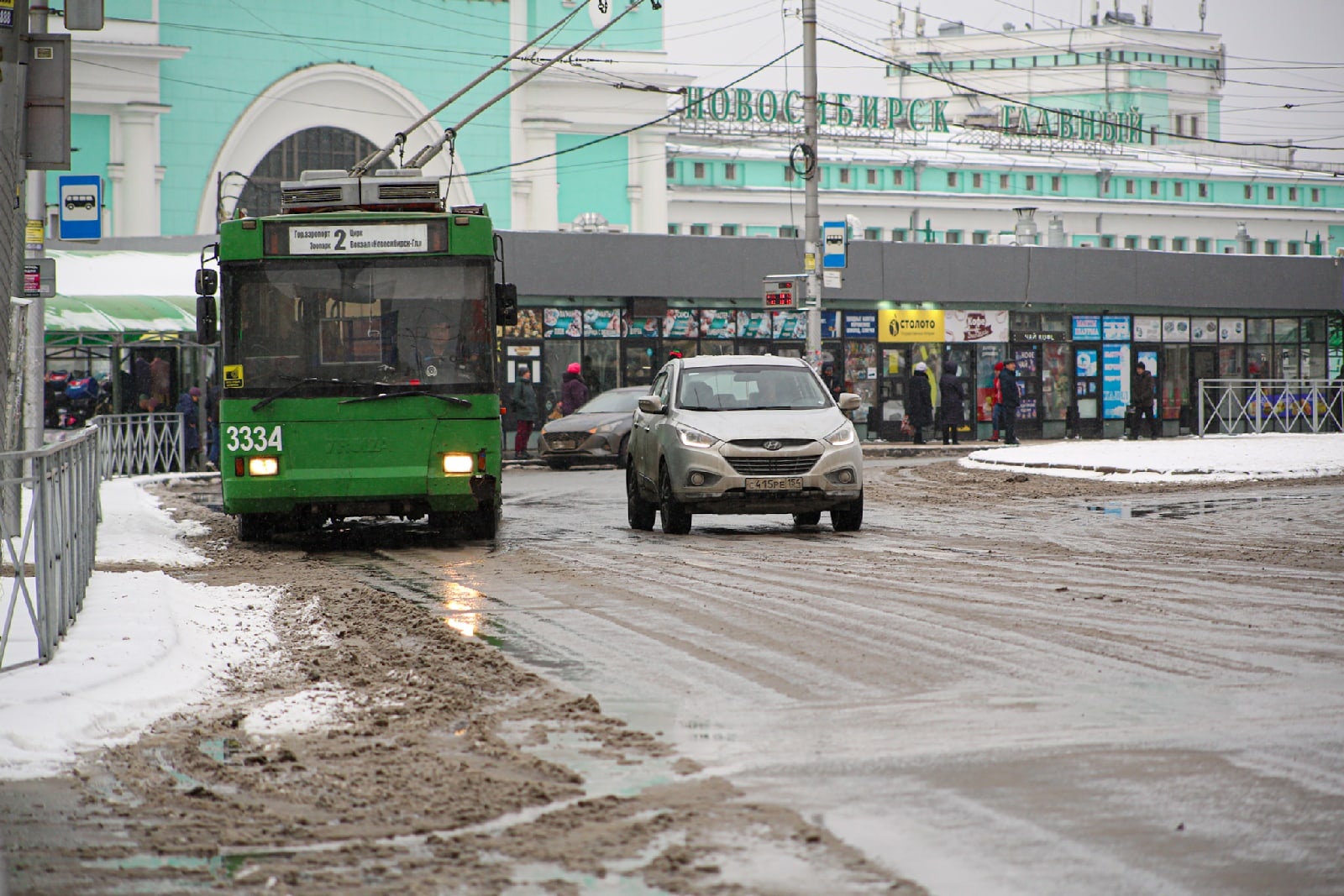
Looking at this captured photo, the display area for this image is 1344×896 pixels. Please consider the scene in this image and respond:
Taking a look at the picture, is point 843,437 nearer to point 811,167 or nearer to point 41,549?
point 41,549

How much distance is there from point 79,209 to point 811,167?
1498cm

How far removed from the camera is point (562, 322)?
37875 millimetres

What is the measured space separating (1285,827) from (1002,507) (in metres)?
15.1

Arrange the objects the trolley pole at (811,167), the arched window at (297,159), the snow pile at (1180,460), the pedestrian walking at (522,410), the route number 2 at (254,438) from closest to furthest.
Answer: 1. the route number 2 at (254,438)
2. the snow pile at (1180,460)
3. the trolley pole at (811,167)
4. the pedestrian walking at (522,410)
5. the arched window at (297,159)

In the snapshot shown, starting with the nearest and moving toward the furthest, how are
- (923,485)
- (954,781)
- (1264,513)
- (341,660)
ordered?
(954,781), (341,660), (1264,513), (923,485)

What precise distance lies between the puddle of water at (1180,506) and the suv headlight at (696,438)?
441 centimetres

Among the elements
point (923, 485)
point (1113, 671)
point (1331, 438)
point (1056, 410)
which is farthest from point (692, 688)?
point (1056, 410)

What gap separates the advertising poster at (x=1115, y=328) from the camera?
44.5 metres

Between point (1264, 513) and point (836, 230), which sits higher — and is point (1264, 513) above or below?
below

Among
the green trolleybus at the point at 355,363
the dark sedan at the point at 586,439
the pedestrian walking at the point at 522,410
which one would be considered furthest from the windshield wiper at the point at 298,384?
the pedestrian walking at the point at 522,410

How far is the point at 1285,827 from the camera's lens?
16.5ft

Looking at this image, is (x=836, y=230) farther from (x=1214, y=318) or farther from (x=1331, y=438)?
(x=1214, y=318)

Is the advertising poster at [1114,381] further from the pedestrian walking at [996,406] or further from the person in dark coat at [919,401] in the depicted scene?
the person in dark coat at [919,401]

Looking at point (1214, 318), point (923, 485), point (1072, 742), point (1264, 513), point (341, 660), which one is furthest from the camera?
point (1214, 318)
